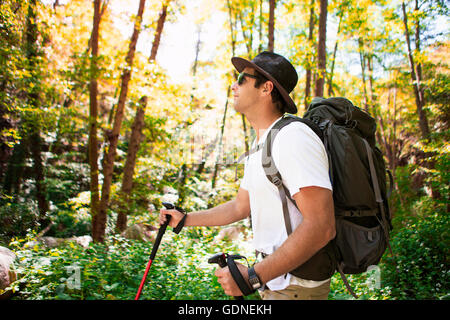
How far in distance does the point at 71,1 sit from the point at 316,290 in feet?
30.5

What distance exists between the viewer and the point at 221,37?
666 inches

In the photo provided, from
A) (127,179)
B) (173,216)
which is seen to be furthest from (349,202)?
(127,179)

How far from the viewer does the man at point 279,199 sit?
4.24 feet

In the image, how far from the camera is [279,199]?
150cm

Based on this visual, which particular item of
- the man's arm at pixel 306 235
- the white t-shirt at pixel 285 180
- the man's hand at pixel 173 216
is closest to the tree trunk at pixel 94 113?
the man's hand at pixel 173 216

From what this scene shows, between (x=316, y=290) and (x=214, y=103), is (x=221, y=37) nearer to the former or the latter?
(x=214, y=103)

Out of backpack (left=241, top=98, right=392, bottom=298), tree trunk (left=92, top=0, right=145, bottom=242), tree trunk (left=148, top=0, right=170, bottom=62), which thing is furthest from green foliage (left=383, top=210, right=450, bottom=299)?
A: tree trunk (left=148, top=0, right=170, bottom=62)

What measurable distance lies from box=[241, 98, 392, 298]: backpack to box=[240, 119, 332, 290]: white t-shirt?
54 millimetres

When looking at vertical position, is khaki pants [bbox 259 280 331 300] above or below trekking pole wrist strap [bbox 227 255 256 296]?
below

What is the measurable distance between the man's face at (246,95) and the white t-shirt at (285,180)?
0.38 metres

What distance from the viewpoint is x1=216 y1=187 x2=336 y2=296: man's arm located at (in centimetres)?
127

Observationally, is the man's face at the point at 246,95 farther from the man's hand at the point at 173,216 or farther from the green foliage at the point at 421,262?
the green foliage at the point at 421,262

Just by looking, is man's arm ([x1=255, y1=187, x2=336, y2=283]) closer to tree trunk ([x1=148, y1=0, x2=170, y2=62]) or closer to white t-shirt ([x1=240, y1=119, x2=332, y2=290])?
white t-shirt ([x1=240, y1=119, x2=332, y2=290])
